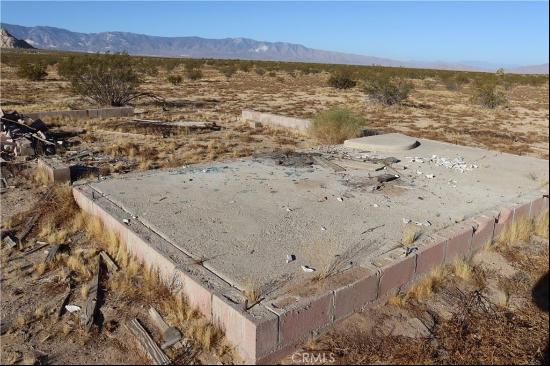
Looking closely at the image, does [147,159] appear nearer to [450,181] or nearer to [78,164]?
[78,164]

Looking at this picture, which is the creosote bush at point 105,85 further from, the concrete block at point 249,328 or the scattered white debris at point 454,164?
the concrete block at point 249,328

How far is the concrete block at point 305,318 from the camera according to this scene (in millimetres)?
3607

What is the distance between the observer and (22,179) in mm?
8172

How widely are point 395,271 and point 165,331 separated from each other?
2160mm

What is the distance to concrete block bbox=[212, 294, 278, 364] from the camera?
11.3 feet

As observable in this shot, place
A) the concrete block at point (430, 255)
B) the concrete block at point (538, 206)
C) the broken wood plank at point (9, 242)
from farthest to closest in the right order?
1. the concrete block at point (538, 206)
2. the broken wood plank at point (9, 242)
3. the concrete block at point (430, 255)

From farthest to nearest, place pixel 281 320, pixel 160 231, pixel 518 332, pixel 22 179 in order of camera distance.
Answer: pixel 22 179 < pixel 160 231 < pixel 518 332 < pixel 281 320

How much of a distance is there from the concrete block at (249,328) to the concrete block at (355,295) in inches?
26.5

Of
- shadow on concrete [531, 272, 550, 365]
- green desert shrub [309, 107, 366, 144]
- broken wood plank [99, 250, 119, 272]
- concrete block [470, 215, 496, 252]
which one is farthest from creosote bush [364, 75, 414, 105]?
broken wood plank [99, 250, 119, 272]

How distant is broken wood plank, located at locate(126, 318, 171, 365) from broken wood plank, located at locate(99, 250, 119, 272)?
42.9 inches

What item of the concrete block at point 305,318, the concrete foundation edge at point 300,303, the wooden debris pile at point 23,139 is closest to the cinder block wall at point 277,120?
the wooden debris pile at point 23,139

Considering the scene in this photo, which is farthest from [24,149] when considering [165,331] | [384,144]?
[165,331]

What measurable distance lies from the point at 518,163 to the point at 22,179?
906 centimetres

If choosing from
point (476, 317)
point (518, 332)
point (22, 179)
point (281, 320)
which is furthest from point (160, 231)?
point (22, 179)
